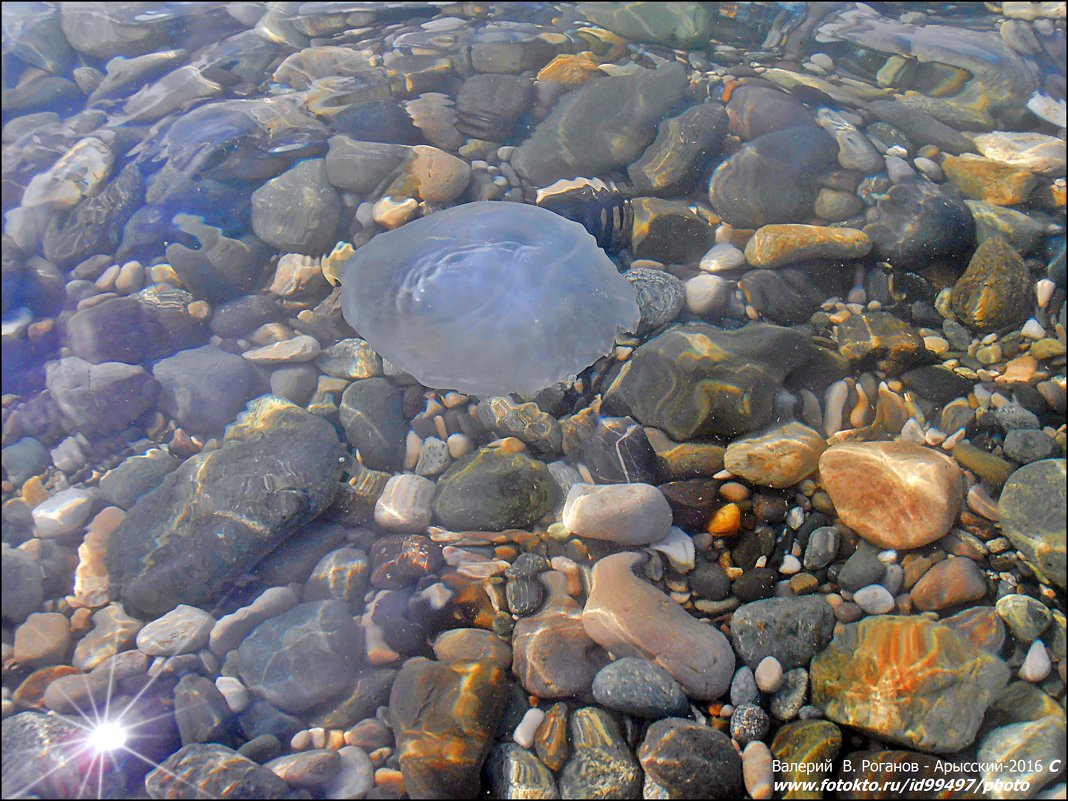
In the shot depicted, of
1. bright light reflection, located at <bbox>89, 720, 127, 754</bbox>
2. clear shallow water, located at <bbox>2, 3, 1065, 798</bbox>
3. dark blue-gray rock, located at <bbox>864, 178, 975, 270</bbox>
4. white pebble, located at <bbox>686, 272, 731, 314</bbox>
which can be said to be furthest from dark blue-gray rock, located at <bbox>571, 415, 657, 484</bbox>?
bright light reflection, located at <bbox>89, 720, 127, 754</bbox>

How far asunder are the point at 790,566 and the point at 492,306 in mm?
1845

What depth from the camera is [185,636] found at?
2779 mm

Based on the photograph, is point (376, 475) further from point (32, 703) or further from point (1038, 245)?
point (1038, 245)

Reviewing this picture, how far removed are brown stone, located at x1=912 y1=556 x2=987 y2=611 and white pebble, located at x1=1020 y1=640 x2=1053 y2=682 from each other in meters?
0.25

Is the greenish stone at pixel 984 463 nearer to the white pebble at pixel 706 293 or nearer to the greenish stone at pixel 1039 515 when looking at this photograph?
the greenish stone at pixel 1039 515

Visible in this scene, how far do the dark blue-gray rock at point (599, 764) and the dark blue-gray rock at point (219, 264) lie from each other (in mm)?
3025

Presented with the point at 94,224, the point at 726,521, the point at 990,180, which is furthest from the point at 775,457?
the point at 94,224

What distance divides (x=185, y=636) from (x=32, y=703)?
24.0 inches

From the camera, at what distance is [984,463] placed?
2.96m

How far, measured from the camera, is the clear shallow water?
2496 mm

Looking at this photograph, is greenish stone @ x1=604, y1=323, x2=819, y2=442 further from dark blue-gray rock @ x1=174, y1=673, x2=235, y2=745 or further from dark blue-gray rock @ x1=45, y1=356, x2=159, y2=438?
dark blue-gray rock @ x1=45, y1=356, x2=159, y2=438

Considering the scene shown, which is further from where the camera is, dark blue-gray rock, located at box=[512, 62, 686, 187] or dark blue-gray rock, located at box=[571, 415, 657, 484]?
dark blue-gray rock, located at box=[512, 62, 686, 187]

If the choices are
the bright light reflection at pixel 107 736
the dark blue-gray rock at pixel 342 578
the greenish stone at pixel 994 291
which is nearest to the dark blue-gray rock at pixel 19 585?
the bright light reflection at pixel 107 736

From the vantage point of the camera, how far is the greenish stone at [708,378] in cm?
312
